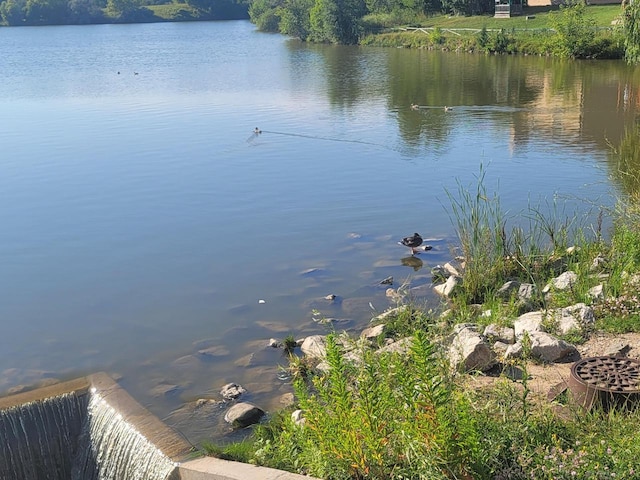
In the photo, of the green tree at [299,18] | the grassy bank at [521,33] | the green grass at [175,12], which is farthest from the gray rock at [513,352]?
the green grass at [175,12]

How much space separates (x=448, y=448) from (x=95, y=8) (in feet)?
405

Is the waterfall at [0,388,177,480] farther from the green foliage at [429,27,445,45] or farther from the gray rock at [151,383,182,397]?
the green foliage at [429,27,445,45]

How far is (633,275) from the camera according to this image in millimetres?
8352

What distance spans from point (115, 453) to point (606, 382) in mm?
4627

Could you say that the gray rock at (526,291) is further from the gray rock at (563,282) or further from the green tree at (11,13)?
the green tree at (11,13)

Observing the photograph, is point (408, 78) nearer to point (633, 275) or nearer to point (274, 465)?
point (633, 275)

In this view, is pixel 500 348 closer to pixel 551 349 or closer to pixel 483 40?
pixel 551 349

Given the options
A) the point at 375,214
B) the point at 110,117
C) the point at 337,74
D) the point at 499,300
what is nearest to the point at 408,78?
the point at 337,74

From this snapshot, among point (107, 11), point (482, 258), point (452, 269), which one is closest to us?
point (482, 258)

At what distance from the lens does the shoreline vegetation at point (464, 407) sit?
4547 mm

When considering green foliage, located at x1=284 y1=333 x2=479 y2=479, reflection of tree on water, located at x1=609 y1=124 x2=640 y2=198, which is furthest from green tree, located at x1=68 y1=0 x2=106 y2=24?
green foliage, located at x1=284 y1=333 x2=479 y2=479

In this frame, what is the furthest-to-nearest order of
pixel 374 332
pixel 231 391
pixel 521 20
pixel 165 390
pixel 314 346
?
pixel 521 20 → pixel 374 332 → pixel 314 346 → pixel 165 390 → pixel 231 391

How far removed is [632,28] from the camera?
25250 millimetres

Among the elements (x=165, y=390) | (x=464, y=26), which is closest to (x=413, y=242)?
(x=165, y=390)
